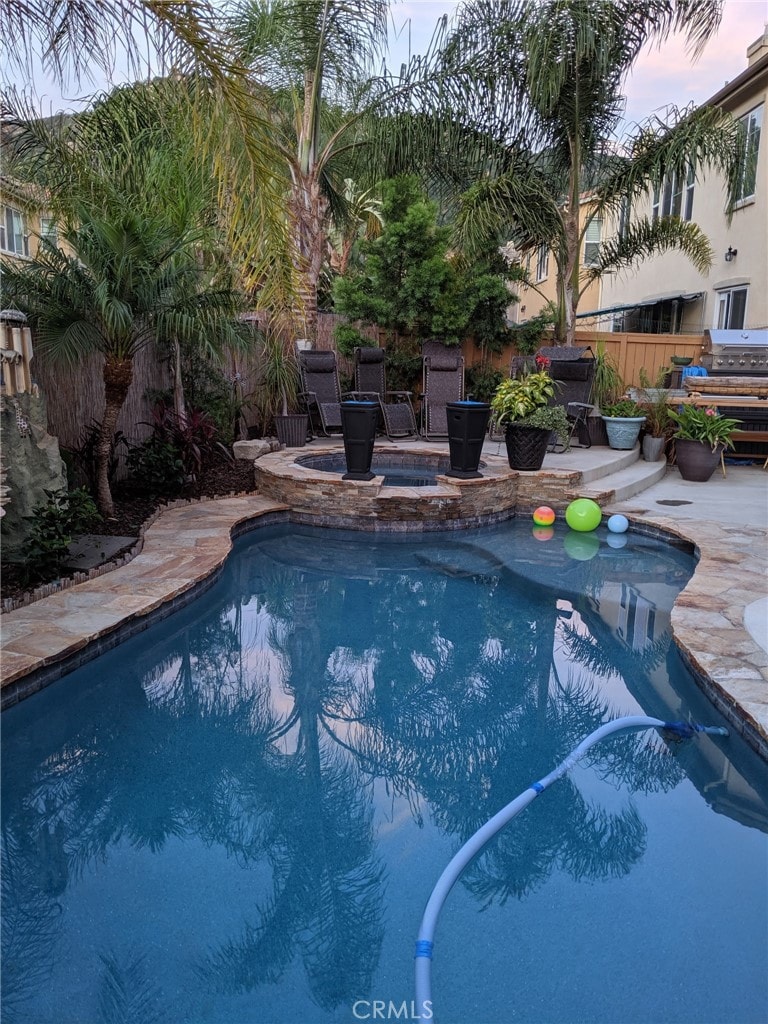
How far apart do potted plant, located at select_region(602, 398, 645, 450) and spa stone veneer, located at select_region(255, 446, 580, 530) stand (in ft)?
6.63

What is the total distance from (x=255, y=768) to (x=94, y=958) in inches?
43.3

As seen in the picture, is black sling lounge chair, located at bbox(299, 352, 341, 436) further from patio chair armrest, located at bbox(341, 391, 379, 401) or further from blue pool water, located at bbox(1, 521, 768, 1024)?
blue pool water, located at bbox(1, 521, 768, 1024)

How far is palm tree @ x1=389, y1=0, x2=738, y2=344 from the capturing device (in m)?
9.15

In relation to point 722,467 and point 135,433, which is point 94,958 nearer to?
point 135,433

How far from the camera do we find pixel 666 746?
11.2 feet

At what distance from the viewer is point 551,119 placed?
32.4 ft

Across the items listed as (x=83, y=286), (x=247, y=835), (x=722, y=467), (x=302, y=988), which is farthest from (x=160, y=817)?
(x=722, y=467)

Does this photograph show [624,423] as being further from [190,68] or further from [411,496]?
[190,68]

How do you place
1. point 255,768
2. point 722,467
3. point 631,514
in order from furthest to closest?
1. point 722,467
2. point 631,514
3. point 255,768

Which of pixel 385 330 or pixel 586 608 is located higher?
pixel 385 330

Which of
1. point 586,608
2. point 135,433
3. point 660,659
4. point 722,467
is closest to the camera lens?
point 660,659

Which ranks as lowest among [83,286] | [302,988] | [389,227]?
[302,988]

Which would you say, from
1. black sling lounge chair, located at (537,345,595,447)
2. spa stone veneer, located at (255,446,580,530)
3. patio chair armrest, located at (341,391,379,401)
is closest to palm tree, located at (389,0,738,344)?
black sling lounge chair, located at (537,345,595,447)

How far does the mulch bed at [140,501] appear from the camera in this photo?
4550mm
